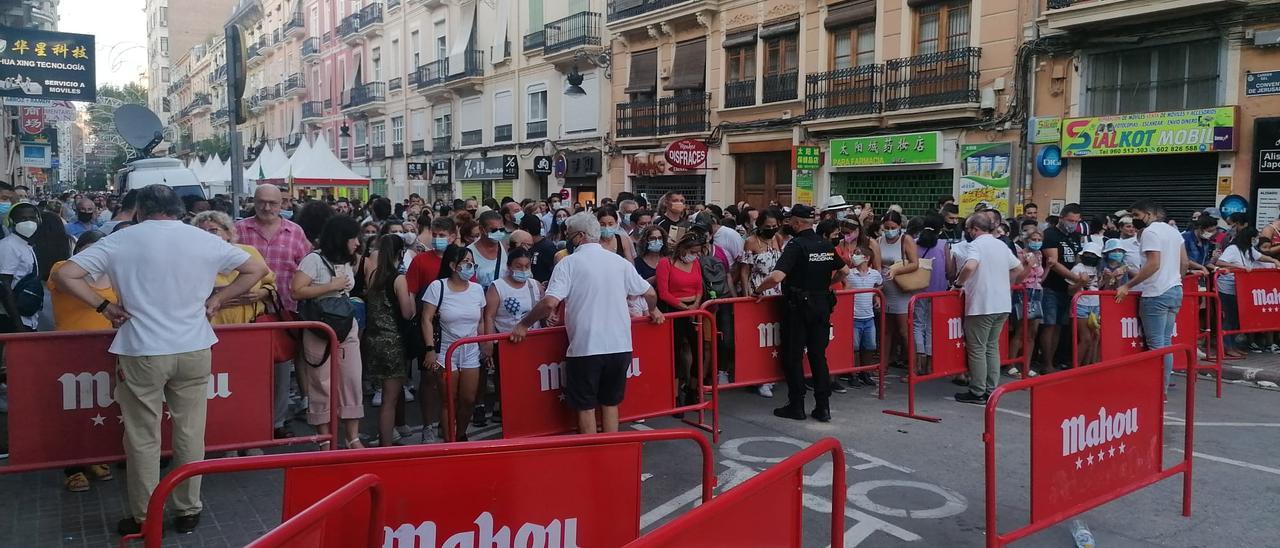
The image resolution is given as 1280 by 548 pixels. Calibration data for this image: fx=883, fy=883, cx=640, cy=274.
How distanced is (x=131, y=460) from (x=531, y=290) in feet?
8.88

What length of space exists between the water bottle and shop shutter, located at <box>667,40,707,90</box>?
19.1 m

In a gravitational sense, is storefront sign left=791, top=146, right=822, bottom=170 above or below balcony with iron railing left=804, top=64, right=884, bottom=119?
below

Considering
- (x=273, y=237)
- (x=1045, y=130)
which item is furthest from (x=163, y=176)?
(x=1045, y=130)

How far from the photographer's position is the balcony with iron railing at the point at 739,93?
21297 millimetres

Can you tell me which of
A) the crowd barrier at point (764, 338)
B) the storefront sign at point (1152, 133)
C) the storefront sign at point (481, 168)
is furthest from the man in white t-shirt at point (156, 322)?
the storefront sign at point (481, 168)

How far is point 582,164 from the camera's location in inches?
1069

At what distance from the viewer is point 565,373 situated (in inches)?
230

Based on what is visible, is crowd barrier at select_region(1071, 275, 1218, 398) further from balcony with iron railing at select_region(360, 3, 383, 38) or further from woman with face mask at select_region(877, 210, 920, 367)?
balcony with iron railing at select_region(360, 3, 383, 38)

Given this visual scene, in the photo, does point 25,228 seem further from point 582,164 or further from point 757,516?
point 582,164

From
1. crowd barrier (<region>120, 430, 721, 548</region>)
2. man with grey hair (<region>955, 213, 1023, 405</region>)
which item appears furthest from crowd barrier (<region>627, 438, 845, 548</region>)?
man with grey hair (<region>955, 213, 1023, 405</region>)

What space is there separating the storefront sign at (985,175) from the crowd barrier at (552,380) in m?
11.2

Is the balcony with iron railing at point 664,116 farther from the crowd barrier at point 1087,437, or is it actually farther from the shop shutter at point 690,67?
the crowd barrier at point 1087,437

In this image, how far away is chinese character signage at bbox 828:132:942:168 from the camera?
669 inches

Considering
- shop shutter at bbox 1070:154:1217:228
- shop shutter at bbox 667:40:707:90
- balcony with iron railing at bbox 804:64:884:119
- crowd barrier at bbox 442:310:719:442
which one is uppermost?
shop shutter at bbox 667:40:707:90
